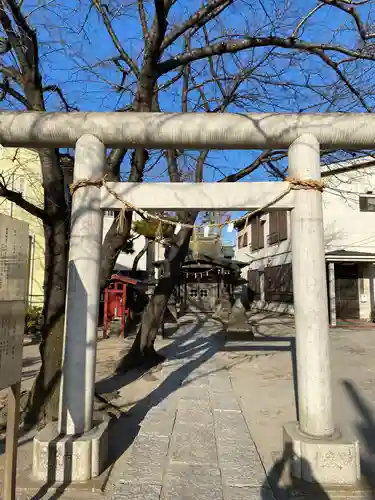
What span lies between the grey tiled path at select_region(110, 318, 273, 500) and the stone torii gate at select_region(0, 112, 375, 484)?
0.46 metres

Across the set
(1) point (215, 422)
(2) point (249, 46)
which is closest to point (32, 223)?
(2) point (249, 46)

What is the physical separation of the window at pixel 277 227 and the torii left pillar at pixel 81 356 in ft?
52.9

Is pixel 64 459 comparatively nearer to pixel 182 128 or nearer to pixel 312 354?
pixel 312 354

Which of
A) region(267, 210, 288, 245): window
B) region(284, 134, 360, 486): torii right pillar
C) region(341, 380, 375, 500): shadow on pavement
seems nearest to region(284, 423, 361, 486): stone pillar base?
region(284, 134, 360, 486): torii right pillar

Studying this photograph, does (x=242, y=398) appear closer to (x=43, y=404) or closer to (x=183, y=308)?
(x=43, y=404)

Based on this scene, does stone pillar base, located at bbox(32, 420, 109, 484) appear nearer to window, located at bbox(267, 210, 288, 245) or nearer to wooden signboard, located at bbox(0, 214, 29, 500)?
wooden signboard, located at bbox(0, 214, 29, 500)

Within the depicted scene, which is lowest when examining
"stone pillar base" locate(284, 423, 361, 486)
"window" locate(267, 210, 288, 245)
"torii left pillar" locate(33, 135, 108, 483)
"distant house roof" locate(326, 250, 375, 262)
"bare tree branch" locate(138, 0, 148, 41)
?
"stone pillar base" locate(284, 423, 361, 486)

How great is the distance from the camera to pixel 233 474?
3713 millimetres

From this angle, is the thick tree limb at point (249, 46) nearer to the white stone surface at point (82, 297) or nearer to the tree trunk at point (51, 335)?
the white stone surface at point (82, 297)

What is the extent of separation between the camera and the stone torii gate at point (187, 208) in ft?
11.5

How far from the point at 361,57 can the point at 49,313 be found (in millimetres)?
6336

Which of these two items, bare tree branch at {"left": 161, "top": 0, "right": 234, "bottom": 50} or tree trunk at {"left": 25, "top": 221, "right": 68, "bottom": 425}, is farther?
bare tree branch at {"left": 161, "top": 0, "right": 234, "bottom": 50}

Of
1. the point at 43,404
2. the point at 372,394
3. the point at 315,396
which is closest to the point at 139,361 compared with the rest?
the point at 43,404

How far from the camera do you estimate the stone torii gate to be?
3516 mm
